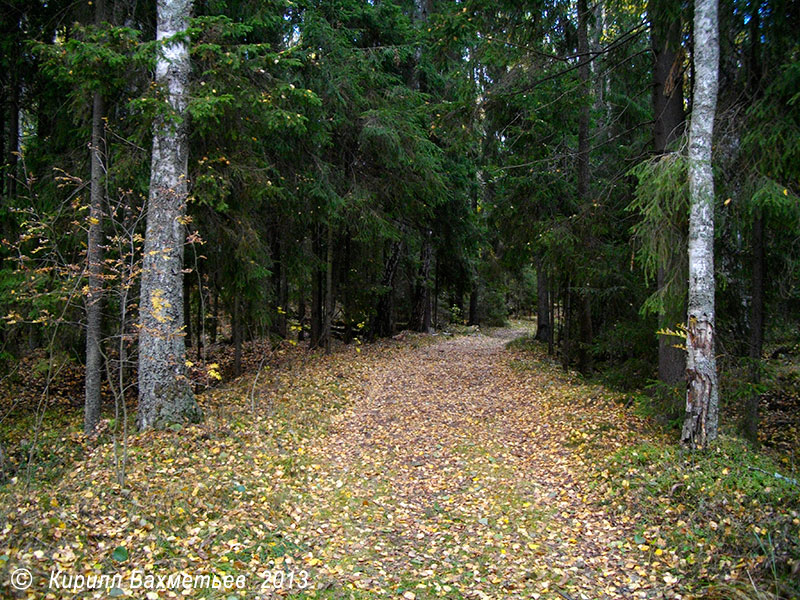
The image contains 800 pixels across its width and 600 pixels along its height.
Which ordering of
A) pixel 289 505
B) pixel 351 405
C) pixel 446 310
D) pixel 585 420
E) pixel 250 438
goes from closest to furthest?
pixel 289 505, pixel 250 438, pixel 585 420, pixel 351 405, pixel 446 310

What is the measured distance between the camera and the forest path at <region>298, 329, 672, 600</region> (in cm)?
436

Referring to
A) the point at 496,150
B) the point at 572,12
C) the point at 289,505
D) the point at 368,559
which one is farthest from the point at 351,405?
the point at 572,12

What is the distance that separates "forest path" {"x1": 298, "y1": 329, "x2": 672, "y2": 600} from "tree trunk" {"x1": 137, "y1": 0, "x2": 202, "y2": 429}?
7.71 ft

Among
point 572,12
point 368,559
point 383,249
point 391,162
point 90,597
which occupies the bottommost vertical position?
point 368,559

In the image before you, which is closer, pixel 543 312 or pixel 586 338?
pixel 586 338

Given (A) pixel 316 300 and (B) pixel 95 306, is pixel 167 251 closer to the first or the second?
(B) pixel 95 306

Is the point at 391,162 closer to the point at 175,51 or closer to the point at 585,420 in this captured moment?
the point at 175,51

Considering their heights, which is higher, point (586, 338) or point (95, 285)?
point (95, 285)

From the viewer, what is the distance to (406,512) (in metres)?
5.62

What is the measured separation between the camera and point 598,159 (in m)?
13.6

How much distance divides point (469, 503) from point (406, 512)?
0.80 m

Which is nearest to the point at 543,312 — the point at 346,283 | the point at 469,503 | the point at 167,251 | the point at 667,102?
the point at 346,283

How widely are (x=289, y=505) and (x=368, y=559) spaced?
4.29 feet

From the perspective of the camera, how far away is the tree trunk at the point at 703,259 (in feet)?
18.4
